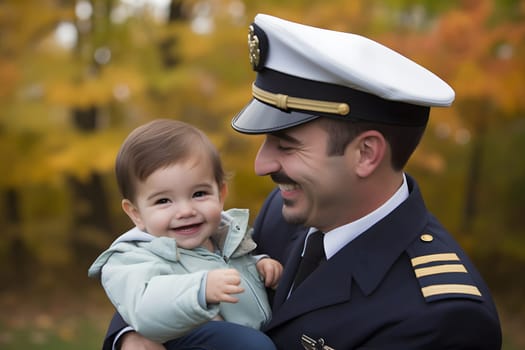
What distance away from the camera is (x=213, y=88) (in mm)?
7117

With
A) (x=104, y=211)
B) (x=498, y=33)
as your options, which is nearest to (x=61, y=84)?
(x=104, y=211)

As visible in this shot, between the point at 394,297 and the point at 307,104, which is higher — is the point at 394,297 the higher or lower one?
the lower one

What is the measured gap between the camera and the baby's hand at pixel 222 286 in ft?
6.86

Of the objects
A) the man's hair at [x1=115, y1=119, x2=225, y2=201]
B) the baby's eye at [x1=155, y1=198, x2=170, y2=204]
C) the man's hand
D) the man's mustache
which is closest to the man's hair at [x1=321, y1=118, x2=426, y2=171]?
the man's mustache

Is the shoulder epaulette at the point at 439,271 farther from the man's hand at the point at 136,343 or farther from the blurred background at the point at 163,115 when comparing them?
the blurred background at the point at 163,115

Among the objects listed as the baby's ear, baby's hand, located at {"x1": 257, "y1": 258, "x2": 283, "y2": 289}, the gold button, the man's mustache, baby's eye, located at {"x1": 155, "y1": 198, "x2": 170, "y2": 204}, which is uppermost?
the man's mustache

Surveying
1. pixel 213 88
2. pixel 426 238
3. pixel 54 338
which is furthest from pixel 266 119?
pixel 54 338

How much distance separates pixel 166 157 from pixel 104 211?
786 centimetres

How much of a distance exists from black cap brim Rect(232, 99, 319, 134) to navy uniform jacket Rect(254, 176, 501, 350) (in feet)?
1.45

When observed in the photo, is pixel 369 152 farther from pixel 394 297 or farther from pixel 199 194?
pixel 199 194

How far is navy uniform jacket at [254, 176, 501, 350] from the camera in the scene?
2.12 metres

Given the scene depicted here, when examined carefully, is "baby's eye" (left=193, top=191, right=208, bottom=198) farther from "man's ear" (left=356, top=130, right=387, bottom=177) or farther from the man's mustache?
"man's ear" (left=356, top=130, right=387, bottom=177)

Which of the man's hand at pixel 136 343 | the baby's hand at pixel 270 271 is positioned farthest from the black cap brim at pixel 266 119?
the man's hand at pixel 136 343

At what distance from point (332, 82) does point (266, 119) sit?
0.23 meters
